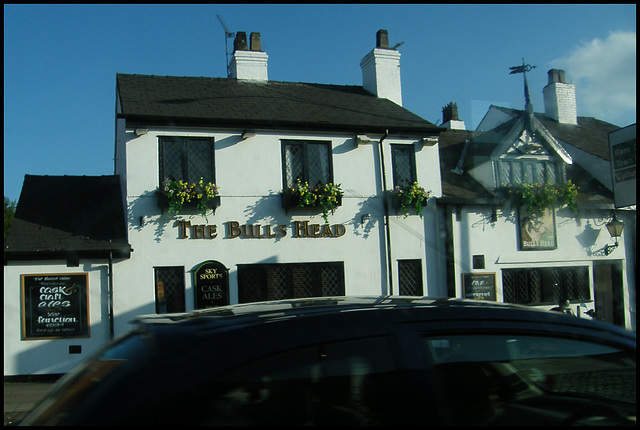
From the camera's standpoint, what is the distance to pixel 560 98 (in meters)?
20.3

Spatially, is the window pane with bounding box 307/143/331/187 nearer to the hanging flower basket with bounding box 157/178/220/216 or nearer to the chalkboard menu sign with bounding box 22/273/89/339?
the hanging flower basket with bounding box 157/178/220/216

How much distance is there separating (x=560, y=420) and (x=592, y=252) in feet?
50.2

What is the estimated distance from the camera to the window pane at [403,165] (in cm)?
1477

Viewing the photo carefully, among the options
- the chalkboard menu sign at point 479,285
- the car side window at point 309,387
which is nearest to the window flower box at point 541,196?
the chalkboard menu sign at point 479,285

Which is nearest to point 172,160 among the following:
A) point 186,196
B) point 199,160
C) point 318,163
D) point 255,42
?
point 199,160

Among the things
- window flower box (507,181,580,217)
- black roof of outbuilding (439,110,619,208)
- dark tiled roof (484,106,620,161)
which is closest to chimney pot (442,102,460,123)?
dark tiled roof (484,106,620,161)

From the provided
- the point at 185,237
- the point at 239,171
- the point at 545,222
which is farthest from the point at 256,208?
the point at 545,222

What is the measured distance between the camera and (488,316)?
244cm

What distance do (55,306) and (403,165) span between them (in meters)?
8.84

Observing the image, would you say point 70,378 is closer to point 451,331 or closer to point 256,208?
point 451,331

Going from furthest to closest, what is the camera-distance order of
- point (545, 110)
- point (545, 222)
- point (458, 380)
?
point (545, 110) < point (545, 222) < point (458, 380)

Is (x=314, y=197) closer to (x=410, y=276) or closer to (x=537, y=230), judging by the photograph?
(x=410, y=276)

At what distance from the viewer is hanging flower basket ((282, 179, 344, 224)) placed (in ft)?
44.0

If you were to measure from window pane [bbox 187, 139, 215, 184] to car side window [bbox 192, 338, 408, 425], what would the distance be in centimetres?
1150
